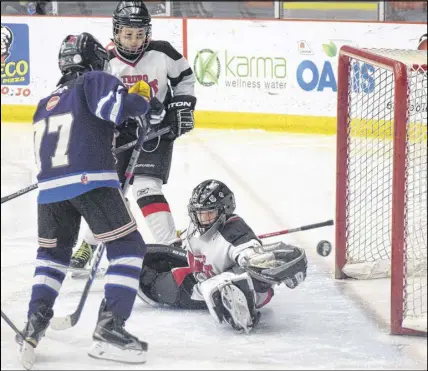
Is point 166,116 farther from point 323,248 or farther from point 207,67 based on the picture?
point 207,67

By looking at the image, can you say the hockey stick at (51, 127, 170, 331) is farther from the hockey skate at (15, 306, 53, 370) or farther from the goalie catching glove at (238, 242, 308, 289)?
the goalie catching glove at (238, 242, 308, 289)

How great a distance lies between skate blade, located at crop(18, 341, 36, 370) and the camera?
3.37m

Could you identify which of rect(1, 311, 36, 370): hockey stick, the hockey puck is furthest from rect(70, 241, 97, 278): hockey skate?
rect(1, 311, 36, 370): hockey stick

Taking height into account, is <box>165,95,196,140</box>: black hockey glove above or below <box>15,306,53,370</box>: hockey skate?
above

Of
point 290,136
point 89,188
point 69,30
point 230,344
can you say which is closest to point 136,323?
point 230,344

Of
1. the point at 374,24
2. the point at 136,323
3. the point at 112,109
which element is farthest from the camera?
the point at 374,24

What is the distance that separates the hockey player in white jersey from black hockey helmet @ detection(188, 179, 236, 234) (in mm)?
616

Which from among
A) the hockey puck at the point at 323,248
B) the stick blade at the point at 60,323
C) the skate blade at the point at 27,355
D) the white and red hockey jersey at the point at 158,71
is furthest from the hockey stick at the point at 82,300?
the hockey puck at the point at 323,248

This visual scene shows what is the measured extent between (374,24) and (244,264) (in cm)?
408

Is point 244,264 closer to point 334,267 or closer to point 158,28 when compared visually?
point 334,267

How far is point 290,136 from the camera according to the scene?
25.0 feet

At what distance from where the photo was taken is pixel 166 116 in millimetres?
4559

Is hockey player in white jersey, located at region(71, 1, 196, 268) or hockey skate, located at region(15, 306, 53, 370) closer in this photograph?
hockey skate, located at region(15, 306, 53, 370)

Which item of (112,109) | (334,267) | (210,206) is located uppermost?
(112,109)
